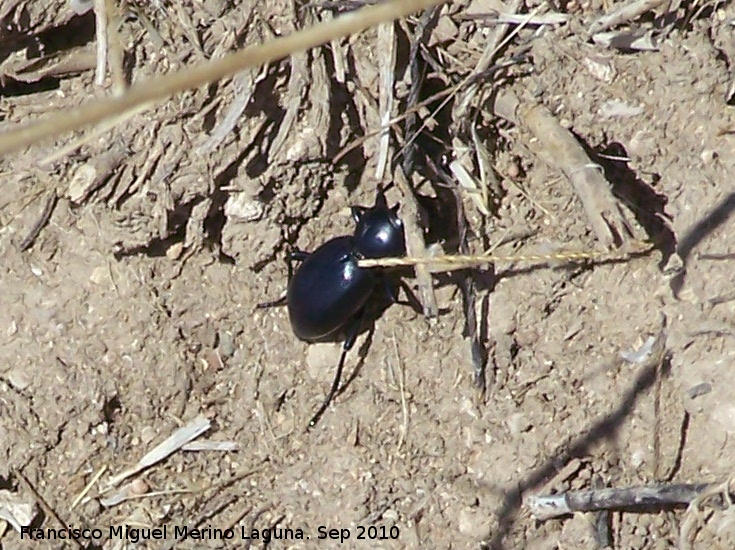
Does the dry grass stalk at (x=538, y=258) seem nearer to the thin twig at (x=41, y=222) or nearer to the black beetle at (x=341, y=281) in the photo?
the black beetle at (x=341, y=281)

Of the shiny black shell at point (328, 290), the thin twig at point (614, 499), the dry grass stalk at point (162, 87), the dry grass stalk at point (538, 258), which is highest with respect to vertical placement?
the dry grass stalk at point (162, 87)

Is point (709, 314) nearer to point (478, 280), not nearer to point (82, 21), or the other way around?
point (478, 280)

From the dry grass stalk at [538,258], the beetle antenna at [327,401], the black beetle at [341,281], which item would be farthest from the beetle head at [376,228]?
the beetle antenna at [327,401]

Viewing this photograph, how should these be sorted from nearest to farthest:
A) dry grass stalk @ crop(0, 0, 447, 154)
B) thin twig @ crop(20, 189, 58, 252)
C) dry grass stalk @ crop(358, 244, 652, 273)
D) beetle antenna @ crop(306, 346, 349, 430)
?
dry grass stalk @ crop(0, 0, 447, 154) < dry grass stalk @ crop(358, 244, 652, 273) < thin twig @ crop(20, 189, 58, 252) < beetle antenna @ crop(306, 346, 349, 430)

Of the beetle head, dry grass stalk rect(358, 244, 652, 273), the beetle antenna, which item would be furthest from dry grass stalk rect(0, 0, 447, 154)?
the beetle antenna

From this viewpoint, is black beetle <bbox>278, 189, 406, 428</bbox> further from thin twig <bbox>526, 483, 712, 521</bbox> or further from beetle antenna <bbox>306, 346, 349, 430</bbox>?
thin twig <bbox>526, 483, 712, 521</bbox>

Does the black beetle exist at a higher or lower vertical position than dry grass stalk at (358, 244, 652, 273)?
lower
